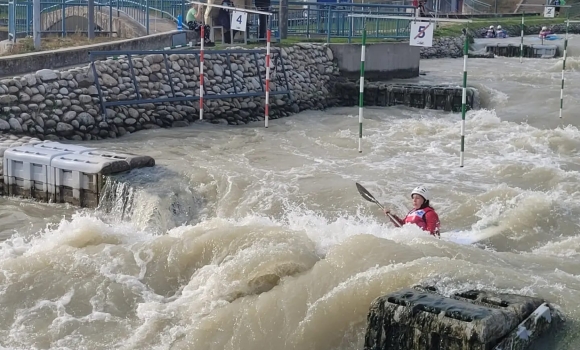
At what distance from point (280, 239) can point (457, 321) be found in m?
2.88

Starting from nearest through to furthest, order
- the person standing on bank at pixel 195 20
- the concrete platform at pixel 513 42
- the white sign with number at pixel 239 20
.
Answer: the white sign with number at pixel 239 20, the person standing on bank at pixel 195 20, the concrete platform at pixel 513 42

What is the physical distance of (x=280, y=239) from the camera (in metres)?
8.37

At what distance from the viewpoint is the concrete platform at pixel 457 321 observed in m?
5.71

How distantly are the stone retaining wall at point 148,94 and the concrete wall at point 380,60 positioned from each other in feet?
2.48

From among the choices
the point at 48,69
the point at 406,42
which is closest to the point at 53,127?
the point at 48,69

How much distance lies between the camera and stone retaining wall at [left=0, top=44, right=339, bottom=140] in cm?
1373

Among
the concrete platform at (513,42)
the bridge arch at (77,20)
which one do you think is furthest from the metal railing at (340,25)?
the concrete platform at (513,42)

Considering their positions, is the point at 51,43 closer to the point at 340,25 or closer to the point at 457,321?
the point at 340,25

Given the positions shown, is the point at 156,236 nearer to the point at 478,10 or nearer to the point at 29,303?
the point at 29,303

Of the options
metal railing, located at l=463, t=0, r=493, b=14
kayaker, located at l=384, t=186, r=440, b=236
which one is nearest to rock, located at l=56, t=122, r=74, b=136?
kayaker, located at l=384, t=186, r=440, b=236

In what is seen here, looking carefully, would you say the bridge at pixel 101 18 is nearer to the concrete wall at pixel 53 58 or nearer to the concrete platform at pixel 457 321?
the concrete wall at pixel 53 58

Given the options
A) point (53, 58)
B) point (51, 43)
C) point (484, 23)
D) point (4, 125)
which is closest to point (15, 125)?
point (4, 125)

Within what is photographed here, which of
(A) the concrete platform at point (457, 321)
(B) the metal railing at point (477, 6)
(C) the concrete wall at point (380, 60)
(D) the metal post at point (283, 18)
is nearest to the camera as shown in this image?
(A) the concrete platform at point (457, 321)

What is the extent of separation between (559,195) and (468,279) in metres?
4.87
